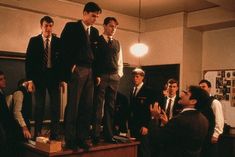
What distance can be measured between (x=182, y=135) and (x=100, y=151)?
1.09 m

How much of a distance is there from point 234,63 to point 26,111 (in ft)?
13.8

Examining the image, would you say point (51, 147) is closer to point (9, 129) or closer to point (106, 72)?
point (9, 129)

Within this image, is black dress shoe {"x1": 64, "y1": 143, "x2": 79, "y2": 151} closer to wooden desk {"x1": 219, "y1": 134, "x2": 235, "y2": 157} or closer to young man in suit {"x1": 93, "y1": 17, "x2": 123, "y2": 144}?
young man in suit {"x1": 93, "y1": 17, "x2": 123, "y2": 144}

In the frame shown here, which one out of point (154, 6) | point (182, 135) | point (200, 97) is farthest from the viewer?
point (154, 6)

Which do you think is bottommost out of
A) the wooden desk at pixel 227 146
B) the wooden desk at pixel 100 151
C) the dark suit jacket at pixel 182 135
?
the wooden desk at pixel 227 146

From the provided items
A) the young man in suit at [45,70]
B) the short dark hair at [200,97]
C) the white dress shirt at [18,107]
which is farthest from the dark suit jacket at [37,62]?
the short dark hair at [200,97]

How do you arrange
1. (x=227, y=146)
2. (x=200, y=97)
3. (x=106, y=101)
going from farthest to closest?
(x=227, y=146) < (x=106, y=101) < (x=200, y=97)

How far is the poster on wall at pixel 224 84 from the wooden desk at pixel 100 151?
3.00m

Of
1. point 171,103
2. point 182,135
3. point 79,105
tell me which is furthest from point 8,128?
point 171,103

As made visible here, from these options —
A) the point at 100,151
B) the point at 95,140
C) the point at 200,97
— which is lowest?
the point at 100,151

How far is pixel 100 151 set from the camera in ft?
11.5

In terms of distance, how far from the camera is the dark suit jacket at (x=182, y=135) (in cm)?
284

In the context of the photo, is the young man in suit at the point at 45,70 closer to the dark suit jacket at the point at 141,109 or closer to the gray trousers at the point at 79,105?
the gray trousers at the point at 79,105

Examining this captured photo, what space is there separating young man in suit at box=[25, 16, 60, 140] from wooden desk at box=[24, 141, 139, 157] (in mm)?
308
